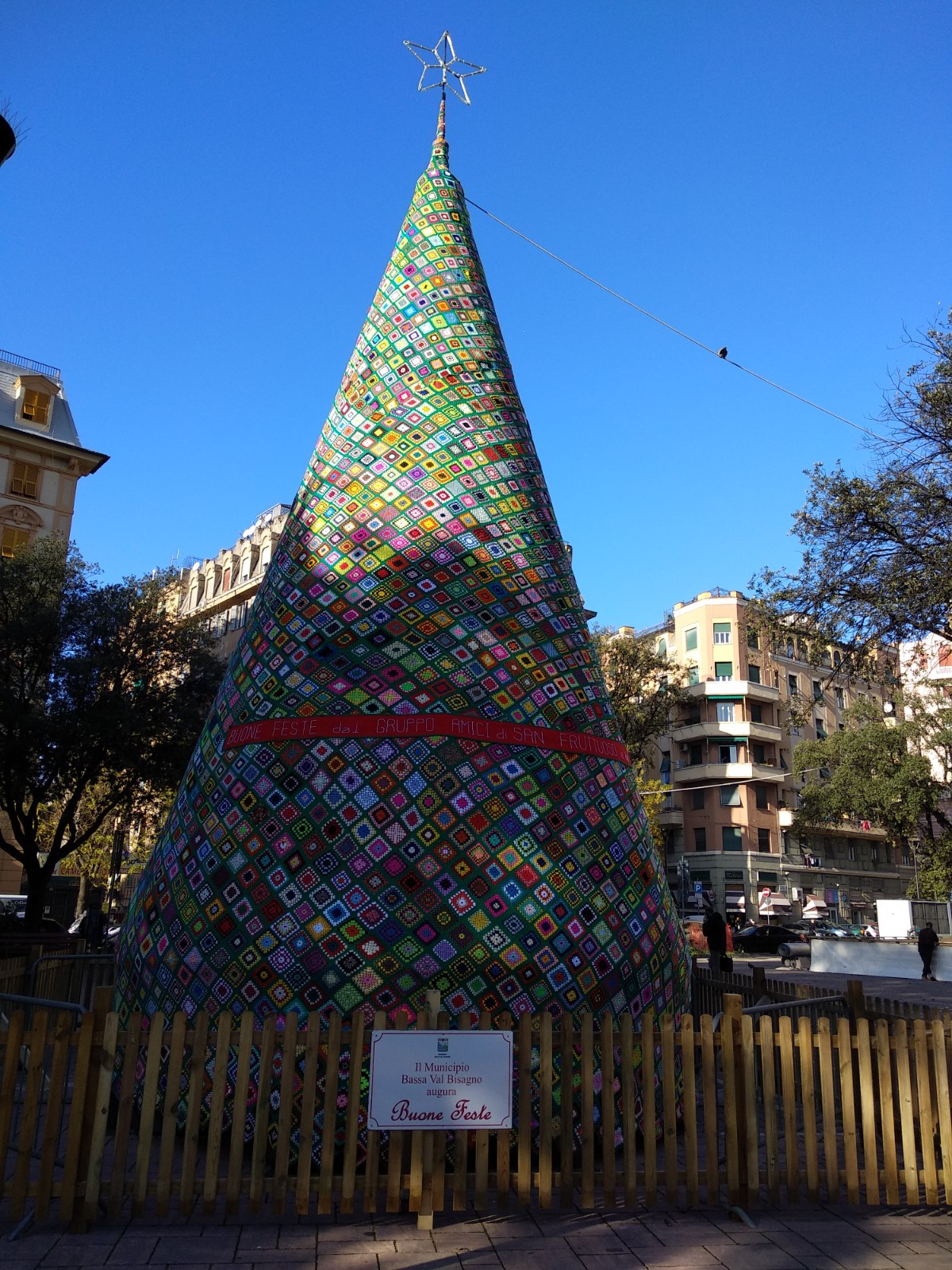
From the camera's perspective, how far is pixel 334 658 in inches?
246

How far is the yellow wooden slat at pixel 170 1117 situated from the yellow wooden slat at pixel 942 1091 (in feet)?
13.1

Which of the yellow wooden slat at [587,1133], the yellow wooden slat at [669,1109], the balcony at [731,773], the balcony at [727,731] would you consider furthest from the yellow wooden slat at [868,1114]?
the balcony at [727,731]

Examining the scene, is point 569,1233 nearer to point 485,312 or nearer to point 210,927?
point 210,927

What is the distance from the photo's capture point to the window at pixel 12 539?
31.4m

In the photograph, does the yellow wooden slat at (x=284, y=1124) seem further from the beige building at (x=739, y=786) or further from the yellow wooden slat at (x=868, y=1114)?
the beige building at (x=739, y=786)

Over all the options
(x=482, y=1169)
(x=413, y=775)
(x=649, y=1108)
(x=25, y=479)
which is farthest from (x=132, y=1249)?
(x=25, y=479)

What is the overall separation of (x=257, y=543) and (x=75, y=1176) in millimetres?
47281

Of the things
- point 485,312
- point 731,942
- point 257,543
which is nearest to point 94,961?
point 485,312

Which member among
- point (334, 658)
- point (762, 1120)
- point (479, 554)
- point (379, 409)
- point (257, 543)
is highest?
point (257, 543)

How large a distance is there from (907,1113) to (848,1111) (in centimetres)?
38

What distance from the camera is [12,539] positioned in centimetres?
3175

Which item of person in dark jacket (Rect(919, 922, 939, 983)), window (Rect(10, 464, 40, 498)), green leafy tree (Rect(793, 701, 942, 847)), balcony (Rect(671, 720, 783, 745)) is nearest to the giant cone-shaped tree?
person in dark jacket (Rect(919, 922, 939, 983))

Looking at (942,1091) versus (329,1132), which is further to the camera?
(942,1091)

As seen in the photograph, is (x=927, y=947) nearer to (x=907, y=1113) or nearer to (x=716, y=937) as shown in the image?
(x=716, y=937)
